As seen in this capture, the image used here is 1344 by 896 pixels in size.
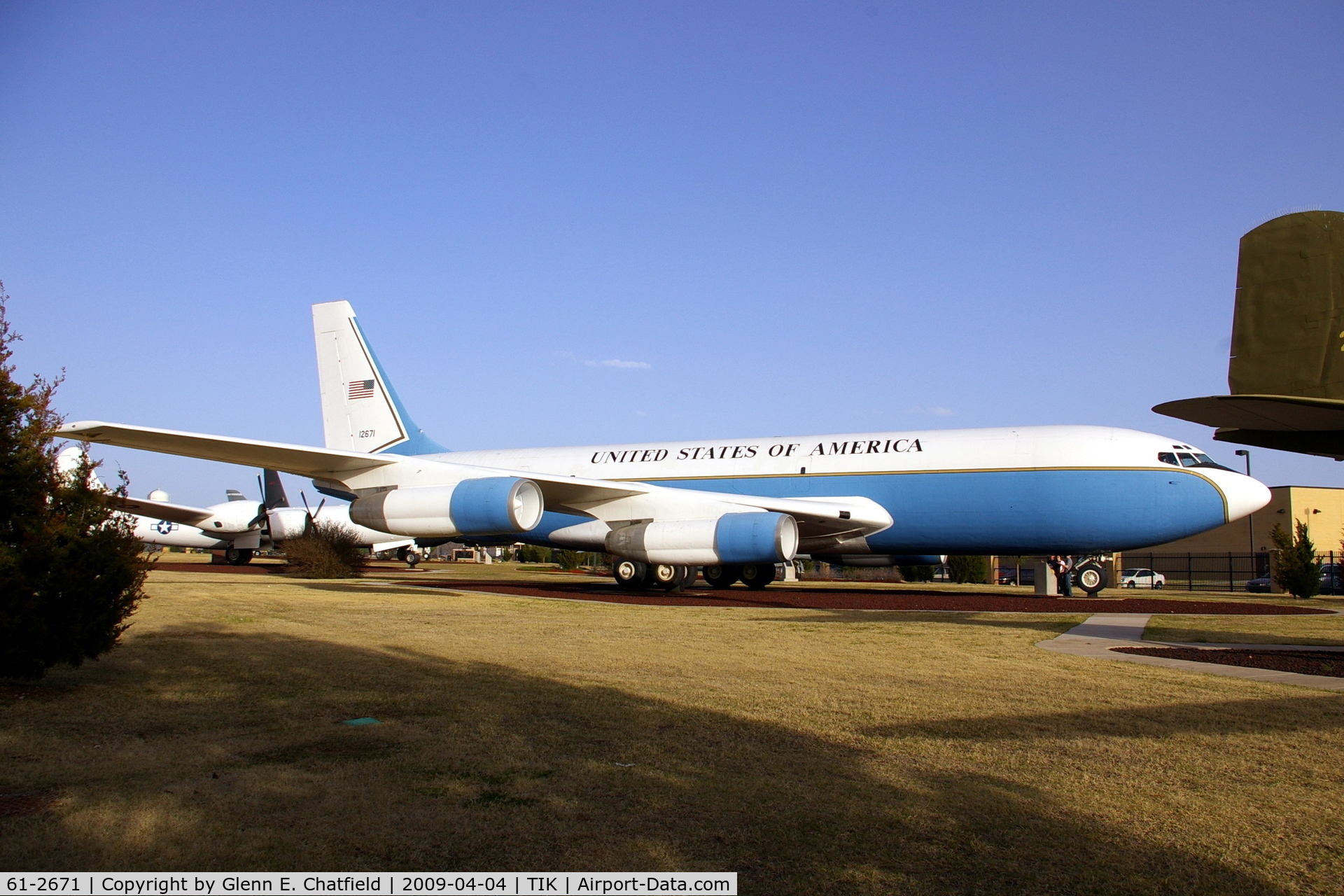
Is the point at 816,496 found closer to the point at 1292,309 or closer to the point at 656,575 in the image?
the point at 656,575

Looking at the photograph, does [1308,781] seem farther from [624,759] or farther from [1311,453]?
[1311,453]

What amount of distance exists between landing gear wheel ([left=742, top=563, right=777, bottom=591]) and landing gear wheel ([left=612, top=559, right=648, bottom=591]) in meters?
4.06

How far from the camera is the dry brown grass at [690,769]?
3.48m

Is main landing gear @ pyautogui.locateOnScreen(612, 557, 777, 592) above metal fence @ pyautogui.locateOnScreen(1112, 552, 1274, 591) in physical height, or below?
above

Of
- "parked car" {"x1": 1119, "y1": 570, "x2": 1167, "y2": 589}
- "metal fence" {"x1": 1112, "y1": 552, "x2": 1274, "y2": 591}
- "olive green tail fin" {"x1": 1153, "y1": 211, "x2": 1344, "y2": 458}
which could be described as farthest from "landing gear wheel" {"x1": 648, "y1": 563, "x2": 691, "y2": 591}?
"metal fence" {"x1": 1112, "y1": 552, "x2": 1274, "y2": 591}

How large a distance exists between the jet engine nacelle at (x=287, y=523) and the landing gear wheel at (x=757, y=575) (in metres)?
20.9

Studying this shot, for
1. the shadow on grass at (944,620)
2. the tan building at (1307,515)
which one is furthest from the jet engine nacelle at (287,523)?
the tan building at (1307,515)

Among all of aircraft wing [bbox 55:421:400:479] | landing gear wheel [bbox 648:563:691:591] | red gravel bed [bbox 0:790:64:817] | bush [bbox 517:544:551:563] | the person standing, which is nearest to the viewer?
red gravel bed [bbox 0:790:64:817]

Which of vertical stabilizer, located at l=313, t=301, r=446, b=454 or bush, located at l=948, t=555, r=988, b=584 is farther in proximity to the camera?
bush, located at l=948, t=555, r=988, b=584

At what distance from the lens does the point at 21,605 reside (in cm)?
635

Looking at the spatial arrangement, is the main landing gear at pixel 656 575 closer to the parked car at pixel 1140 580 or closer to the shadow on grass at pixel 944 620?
the shadow on grass at pixel 944 620
